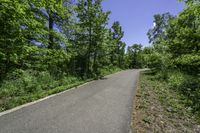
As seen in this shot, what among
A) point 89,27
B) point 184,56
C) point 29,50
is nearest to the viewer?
point 29,50

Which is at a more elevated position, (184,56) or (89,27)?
(89,27)

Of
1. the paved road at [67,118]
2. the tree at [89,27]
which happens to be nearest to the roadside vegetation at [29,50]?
the paved road at [67,118]

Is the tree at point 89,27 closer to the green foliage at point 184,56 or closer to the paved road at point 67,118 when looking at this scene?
the green foliage at point 184,56

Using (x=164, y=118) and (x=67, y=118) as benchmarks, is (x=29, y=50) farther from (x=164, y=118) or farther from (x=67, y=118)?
(x=164, y=118)

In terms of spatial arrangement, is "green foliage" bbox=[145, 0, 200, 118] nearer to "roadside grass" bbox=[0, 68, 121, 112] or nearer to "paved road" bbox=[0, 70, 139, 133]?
"paved road" bbox=[0, 70, 139, 133]

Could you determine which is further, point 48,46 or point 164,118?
point 48,46

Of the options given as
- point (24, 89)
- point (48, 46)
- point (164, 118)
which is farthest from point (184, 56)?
point (24, 89)

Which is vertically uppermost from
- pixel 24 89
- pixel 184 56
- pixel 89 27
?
pixel 89 27

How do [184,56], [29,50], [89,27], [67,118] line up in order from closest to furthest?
[67,118], [29,50], [184,56], [89,27]

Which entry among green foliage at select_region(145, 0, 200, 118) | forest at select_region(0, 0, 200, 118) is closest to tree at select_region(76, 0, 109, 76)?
forest at select_region(0, 0, 200, 118)

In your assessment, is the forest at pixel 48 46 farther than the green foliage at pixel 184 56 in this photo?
No

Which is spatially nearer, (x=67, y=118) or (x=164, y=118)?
(x=67, y=118)

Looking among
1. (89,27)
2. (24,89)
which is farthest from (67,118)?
(89,27)

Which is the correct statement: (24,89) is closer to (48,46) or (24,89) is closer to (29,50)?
(29,50)
